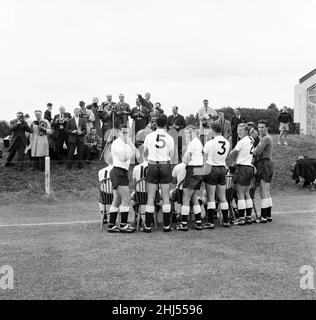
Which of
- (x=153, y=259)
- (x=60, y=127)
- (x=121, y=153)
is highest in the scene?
(x=60, y=127)

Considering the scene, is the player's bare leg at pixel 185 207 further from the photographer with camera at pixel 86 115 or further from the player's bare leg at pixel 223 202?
the photographer with camera at pixel 86 115

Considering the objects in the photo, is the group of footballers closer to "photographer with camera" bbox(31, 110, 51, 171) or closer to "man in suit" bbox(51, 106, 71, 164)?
"photographer with camera" bbox(31, 110, 51, 171)

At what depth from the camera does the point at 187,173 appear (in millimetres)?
9875

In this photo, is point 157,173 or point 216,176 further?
point 216,176

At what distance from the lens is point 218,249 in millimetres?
8195

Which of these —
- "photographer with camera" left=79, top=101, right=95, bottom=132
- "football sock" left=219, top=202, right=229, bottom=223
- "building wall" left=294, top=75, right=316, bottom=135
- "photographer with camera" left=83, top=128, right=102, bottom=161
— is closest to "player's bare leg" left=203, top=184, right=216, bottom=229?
"football sock" left=219, top=202, right=229, bottom=223

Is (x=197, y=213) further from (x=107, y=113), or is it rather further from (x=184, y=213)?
(x=107, y=113)

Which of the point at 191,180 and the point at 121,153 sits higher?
the point at 121,153

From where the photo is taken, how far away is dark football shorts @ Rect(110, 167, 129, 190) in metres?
9.58

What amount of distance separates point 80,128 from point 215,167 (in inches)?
339

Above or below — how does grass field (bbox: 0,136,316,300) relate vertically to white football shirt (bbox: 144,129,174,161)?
below

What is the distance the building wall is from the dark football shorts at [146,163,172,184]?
25459 mm

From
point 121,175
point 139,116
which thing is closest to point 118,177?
point 121,175
